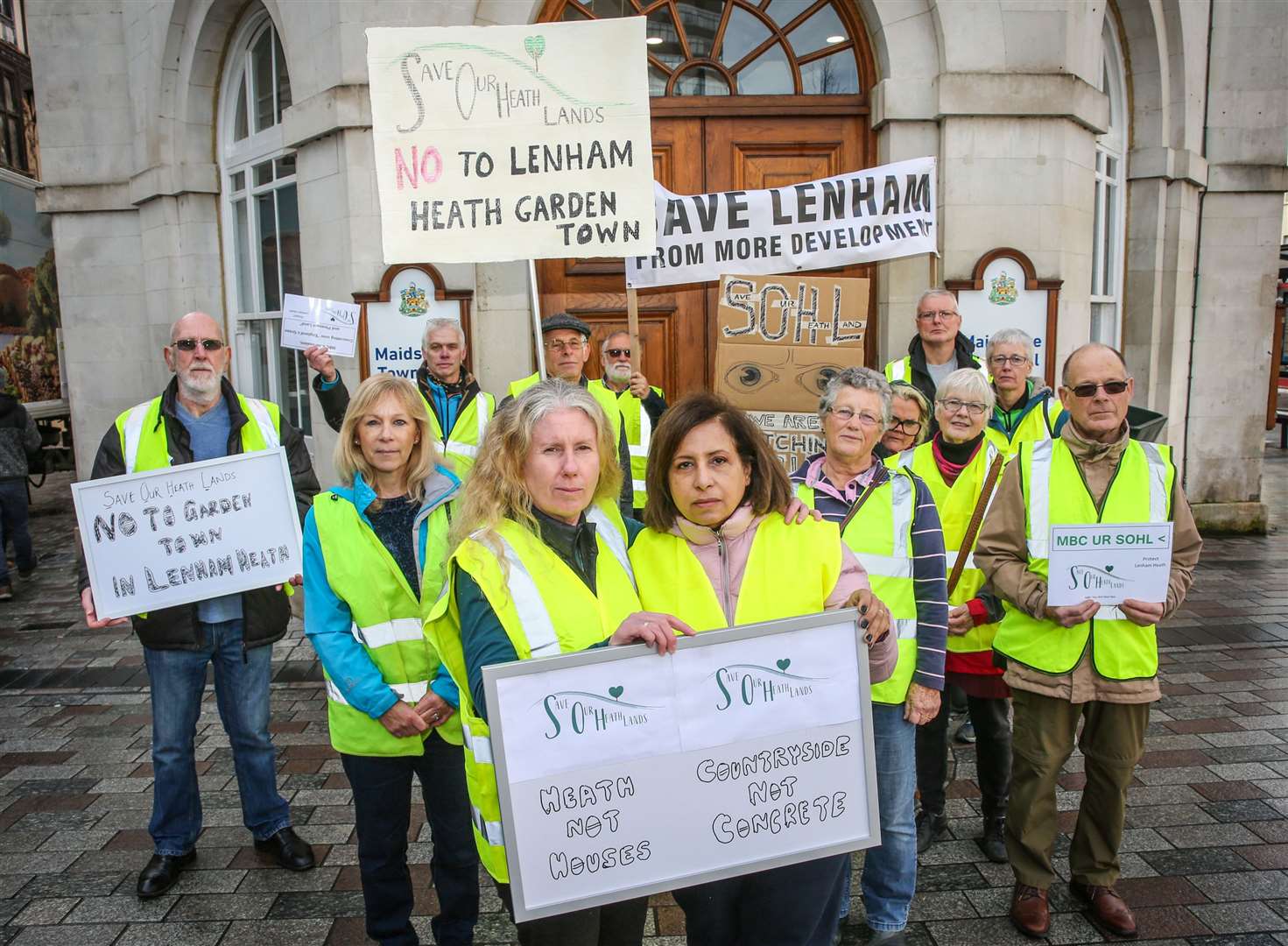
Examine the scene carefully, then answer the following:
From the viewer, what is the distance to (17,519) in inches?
359

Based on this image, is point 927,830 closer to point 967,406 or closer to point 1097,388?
point 967,406

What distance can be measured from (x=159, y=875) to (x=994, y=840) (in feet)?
10.6

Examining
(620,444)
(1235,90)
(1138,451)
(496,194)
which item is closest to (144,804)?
(620,444)

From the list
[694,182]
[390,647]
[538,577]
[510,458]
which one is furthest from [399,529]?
[694,182]

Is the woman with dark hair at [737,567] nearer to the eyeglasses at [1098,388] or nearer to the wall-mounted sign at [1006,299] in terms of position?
the eyeglasses at [1098,388]

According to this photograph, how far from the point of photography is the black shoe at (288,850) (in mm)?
3758

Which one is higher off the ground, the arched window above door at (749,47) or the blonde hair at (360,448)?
the arched window above door at (749,47)

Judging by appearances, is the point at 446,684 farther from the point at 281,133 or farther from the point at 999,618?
the point at 281,133

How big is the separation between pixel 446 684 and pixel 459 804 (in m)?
0.45

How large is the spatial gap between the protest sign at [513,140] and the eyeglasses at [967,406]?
5.39 feet

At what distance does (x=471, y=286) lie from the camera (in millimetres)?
6832

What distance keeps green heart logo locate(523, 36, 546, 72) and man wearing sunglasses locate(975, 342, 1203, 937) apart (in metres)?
2.84

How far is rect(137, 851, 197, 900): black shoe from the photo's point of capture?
11.7 feet

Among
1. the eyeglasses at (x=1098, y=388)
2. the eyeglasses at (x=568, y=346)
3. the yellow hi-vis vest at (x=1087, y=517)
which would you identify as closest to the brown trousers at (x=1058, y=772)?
the yellow hi-vis vest at (x=1087, y=517)
